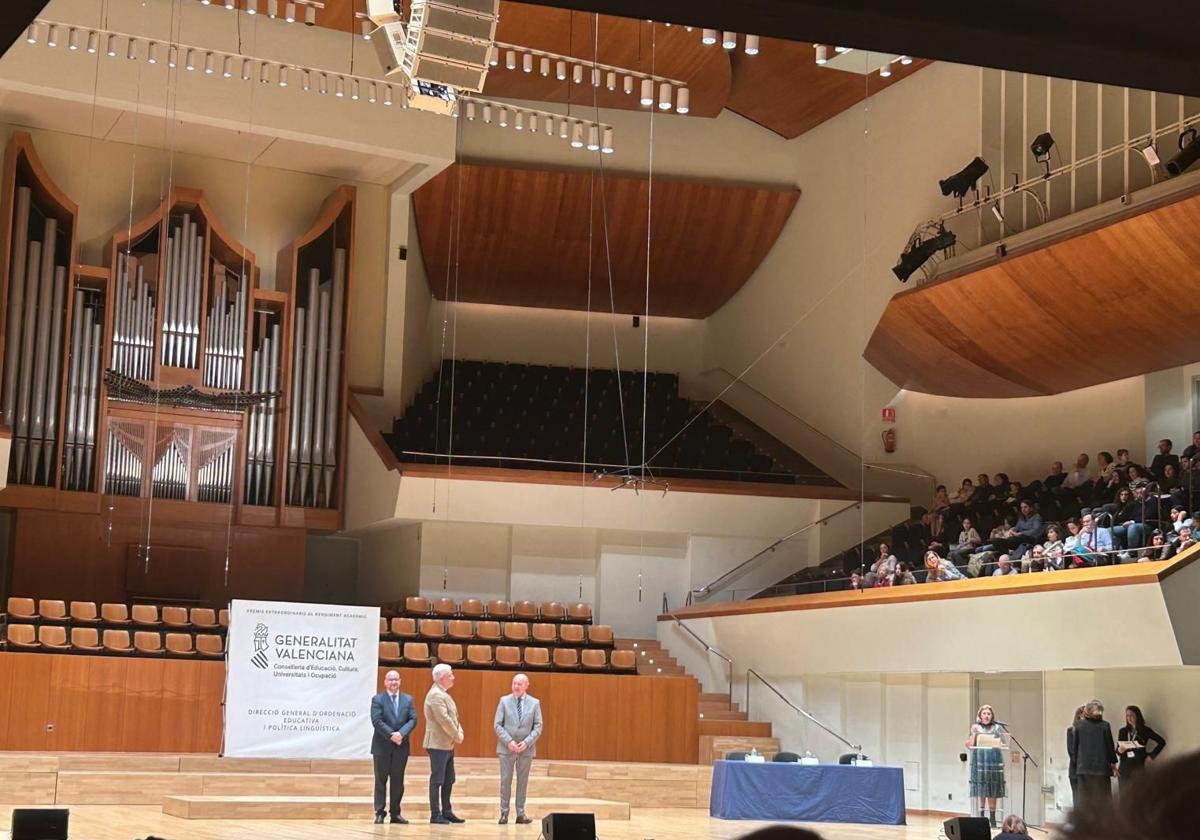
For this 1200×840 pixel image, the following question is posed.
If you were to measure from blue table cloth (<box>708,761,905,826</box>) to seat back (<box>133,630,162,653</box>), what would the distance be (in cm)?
593


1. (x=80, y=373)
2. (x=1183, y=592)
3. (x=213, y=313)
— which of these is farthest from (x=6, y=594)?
(x=1183, y=592)

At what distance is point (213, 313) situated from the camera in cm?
1964

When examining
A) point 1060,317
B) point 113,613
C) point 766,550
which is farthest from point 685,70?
point 113,613

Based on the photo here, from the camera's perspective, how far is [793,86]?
20688mm

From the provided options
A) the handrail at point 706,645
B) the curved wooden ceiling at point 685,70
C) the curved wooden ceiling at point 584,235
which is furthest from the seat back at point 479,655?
the curved wooden ceiling at point 584,235

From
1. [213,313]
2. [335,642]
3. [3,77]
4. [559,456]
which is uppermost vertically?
[3,77]

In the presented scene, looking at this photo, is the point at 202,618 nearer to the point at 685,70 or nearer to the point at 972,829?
the point at 685,70

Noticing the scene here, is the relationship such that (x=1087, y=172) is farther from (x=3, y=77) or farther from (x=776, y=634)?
(x=3, y=77)

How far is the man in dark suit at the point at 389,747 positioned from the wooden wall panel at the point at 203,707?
408cm

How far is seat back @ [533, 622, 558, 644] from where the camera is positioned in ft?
57.2

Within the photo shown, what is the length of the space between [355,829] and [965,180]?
10127mm

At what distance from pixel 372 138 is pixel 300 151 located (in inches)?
53.5

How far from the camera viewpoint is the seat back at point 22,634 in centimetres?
1455

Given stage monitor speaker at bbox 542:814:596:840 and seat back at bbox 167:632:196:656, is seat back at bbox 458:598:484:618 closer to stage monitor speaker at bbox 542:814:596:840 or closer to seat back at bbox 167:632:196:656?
seat back at bbox 167:632:196:656
